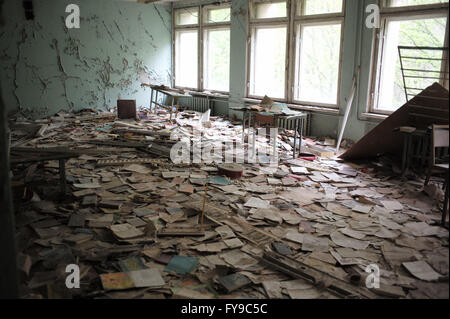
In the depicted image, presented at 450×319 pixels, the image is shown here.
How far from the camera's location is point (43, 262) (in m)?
3.51

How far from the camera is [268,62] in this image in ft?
33.5

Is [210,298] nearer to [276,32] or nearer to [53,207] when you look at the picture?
[53,207]

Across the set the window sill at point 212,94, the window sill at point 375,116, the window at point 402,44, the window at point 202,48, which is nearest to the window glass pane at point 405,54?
the window at point 402,44

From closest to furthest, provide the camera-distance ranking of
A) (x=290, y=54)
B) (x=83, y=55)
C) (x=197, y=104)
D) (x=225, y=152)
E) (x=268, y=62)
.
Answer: (x=225, y=152) < (x=290, y=54) < (x=268, y=62) < (x=83, y=55) < (x=197, y=104)

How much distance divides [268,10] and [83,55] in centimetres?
Answer: 568

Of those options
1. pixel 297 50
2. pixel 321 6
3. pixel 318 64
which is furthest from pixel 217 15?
pixel 318 64

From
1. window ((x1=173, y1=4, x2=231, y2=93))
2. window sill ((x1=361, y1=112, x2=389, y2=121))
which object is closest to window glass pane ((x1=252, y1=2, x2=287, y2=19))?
window ((x1=173, y1=4, x2=231, y2=93))

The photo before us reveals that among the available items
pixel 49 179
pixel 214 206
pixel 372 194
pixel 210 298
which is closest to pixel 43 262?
pixel 210 298

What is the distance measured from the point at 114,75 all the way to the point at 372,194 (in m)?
9.44

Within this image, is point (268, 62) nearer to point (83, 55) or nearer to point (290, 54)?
point (290, 54)

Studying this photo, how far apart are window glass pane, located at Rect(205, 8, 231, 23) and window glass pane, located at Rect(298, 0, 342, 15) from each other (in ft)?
9.63

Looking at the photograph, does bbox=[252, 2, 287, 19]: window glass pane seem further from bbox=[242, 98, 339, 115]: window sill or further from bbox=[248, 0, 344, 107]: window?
bbox=[242, 98, 339, 115]: window sill

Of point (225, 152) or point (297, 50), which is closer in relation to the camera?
point (225, 152)

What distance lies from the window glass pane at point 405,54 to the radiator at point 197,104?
569 centimetres
